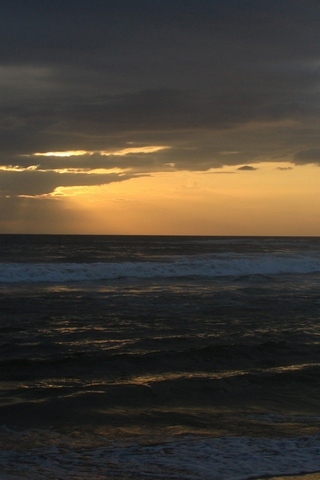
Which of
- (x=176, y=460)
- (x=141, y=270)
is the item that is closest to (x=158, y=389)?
(x=176, y=460)

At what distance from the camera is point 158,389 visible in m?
8.66

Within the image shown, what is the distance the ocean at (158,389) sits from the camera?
618 centimetres

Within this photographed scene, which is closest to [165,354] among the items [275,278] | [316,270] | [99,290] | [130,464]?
[130,464]

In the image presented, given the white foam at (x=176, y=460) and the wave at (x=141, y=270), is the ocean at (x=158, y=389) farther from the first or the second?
the wave at (x=141, y=270)

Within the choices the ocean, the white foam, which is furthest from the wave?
the white foam

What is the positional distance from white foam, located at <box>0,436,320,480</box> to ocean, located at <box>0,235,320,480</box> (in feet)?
0.07

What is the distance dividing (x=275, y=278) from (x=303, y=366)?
62.3 feet

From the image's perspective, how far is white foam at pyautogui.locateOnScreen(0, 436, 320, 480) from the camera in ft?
19.1

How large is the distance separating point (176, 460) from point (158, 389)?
8.16 feet

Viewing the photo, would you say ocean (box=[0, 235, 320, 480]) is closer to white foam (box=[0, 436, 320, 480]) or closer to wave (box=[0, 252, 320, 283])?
white foam (box=[0, 436, 320, 480])

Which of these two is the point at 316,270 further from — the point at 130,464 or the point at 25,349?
the point at 130,464

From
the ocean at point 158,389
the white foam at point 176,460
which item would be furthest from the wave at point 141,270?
the white foam at point 176,460

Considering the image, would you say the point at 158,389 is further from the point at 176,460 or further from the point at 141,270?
the point at 141,270

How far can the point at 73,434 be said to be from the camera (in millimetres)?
6891
